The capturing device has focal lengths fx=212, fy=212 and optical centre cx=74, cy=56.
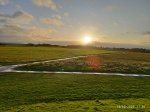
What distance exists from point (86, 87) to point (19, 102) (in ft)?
28.3

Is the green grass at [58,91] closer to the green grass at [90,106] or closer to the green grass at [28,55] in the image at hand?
the green grass at [90,106]

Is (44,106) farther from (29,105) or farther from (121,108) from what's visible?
(121,108)

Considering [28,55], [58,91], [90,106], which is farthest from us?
[28,55]

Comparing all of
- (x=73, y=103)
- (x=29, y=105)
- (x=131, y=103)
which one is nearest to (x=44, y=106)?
(x=29, y=105)

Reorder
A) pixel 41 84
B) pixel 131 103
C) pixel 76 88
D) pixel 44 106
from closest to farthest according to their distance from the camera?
pixel 44 106 → pixel 131 103 → pixel 76 88 → pixel 41 84

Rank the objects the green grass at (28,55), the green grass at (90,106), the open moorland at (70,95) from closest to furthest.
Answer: the green grass at (90,106) → the open moorland at (70,95) → the green grass at (28,55)

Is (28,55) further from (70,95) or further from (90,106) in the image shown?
(90,106)

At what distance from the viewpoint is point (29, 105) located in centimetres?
1730

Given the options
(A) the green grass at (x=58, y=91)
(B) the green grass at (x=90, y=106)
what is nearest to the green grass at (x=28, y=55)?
(A) the green grass at (x=58, y=91)

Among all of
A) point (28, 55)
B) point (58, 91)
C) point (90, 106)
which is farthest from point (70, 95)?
point (28, 55)

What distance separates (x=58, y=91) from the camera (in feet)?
72.5

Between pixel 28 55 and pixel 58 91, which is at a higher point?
pixel 58 91

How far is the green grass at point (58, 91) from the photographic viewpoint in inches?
720

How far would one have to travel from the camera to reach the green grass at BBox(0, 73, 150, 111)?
60.0ft
